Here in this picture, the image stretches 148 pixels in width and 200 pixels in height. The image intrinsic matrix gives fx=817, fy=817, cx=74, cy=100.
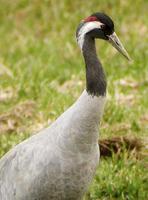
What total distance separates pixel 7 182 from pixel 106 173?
1211 millimetres

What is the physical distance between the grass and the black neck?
135 centimetres

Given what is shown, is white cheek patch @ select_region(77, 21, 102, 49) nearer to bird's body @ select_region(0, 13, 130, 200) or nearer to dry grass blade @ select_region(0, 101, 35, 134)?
bird's body @ select_region(0, 13, 130, 200)

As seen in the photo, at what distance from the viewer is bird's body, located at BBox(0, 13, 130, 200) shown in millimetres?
5129

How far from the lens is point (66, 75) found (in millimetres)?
8984

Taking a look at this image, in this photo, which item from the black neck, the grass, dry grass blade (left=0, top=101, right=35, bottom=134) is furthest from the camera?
dry grass blade (left=0, top=101, right=35, bottom=134)

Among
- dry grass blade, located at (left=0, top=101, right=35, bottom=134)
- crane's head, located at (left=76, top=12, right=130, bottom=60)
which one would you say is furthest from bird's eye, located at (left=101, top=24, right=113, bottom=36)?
dry grass blade, located at (left=0, top=101, right=35, bottom=134)

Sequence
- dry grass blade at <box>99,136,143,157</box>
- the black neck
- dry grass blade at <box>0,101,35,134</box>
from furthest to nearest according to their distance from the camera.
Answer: dry grass blade at <box>0,101,35,134</box>, dry grass blade at <box>99,136,143,157</box>, the black neck

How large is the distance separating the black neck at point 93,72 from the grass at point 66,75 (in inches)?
53.0

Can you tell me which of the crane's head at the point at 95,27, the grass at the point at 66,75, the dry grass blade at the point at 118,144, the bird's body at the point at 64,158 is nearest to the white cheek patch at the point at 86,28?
the crane's head at the point at 95,27

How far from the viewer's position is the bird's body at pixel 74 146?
5.13 meters

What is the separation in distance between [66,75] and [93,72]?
3862 millimetres

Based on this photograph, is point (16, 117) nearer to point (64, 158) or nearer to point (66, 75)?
point (66, 75)

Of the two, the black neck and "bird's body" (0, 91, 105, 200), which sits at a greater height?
the black neck

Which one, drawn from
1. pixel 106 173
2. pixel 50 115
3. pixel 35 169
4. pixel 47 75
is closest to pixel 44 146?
pixel 35 169
